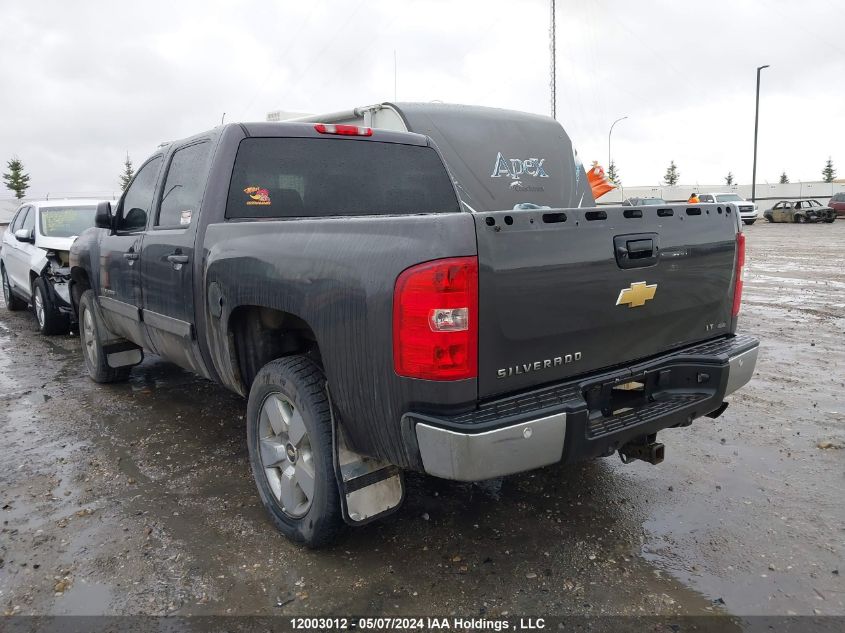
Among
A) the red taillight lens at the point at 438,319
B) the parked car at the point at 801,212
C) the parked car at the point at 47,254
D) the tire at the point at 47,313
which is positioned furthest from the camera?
the parked car at the point at 801,212

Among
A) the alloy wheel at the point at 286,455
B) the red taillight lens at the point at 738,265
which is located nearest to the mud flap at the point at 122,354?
the alloy wheel at the point at 286,455

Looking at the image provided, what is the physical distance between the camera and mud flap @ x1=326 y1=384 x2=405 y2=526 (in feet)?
9.16

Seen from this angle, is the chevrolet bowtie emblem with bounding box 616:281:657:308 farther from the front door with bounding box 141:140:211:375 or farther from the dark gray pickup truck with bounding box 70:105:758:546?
the front door with bounding box 141:140:211:375

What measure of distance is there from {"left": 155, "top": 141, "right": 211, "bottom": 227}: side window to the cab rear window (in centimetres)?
31

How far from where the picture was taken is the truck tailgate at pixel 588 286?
2.42 metres

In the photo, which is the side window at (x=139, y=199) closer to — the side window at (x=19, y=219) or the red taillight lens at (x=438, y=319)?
the red taillight lens at (x=438, y=319)

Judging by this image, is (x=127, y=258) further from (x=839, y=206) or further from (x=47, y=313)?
(x=839, y=206)

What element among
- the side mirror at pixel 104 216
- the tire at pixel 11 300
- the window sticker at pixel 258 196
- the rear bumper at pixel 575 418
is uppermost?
the window sticker at pixel 258 196

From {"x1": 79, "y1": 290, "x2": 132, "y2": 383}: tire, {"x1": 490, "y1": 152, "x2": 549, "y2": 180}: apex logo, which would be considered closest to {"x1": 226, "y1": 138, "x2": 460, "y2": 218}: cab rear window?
{"x1": 79, "y1": 290, "x2": 132, "y2": 383}: tire

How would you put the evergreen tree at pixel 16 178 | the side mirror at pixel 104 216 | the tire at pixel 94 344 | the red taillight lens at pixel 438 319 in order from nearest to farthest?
the red taillight lens at pixel 438 319
the side mirror at pixel 104 216
the tire at pixel 94 344
the evergreen tree at pixel 16 178

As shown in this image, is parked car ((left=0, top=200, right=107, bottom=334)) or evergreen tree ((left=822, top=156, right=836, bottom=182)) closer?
parked car ((left=0, top=200, right=107, bottom=334))

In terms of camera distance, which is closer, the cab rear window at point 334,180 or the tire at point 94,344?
the cab rear window at point 334,180

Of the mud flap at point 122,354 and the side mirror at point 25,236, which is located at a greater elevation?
the side mirror at point 25,236

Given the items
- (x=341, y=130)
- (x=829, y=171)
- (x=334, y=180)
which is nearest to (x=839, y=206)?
(x=341, y=130)
